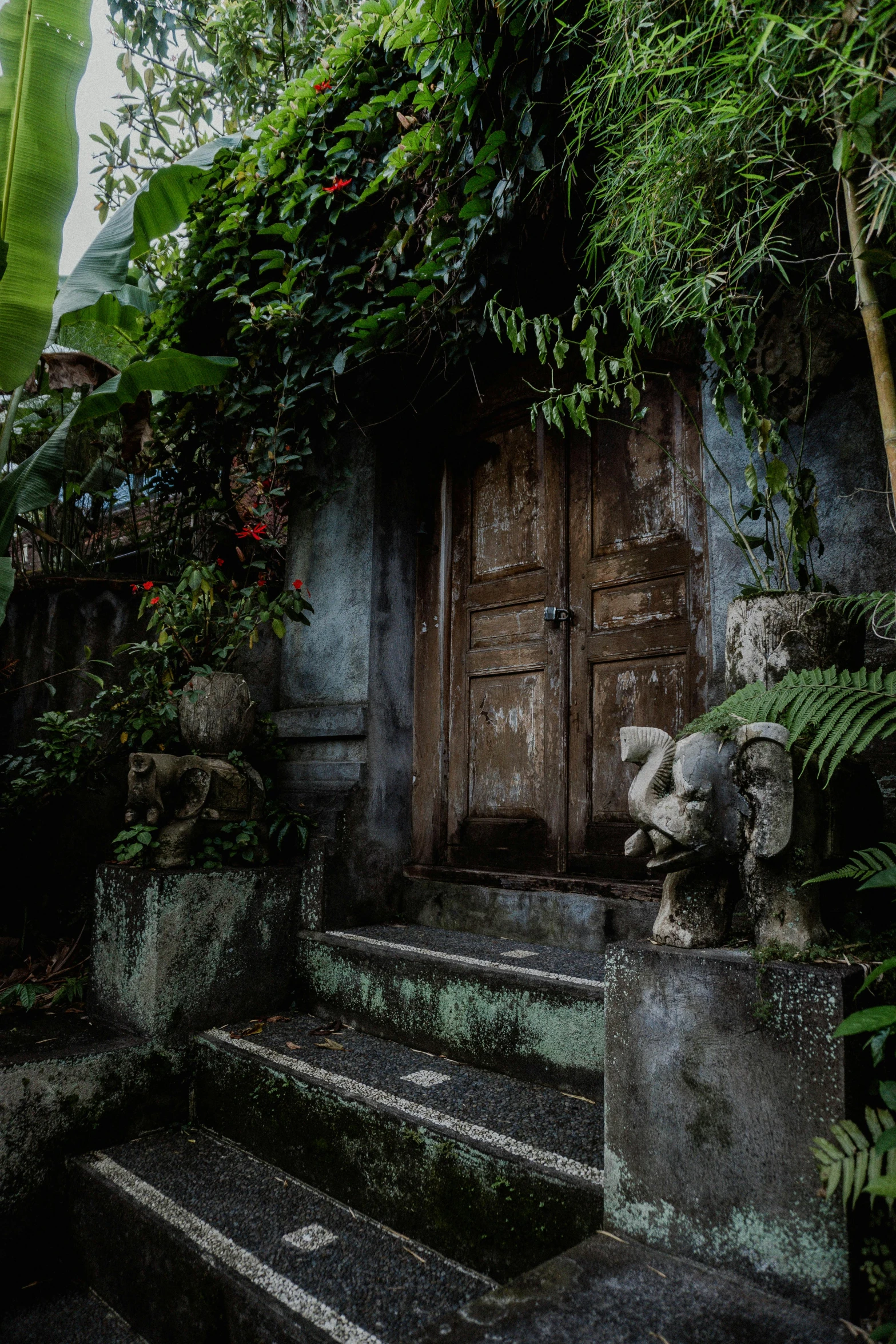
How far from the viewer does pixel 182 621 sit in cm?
382

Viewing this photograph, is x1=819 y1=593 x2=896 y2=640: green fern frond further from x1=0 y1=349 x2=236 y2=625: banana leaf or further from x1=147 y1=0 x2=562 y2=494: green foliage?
x1=0 y1=349 x2=236 y2=625: banana leaf

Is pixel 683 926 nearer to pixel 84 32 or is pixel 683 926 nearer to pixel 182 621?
pixel 182 621

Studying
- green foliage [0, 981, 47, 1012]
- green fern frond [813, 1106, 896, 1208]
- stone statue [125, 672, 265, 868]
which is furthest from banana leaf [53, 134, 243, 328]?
green fern frond [813, 1106, 896, 1208]

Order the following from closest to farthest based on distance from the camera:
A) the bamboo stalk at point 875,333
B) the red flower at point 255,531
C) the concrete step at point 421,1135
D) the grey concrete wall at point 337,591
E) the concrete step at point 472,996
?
the bamboo stalk at point 875,333, the concrete step at point 421,1135, the concrete step at point 472,996, the grey concrete wall at point 337,591, the red flower at point 255,531

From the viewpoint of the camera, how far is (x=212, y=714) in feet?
11.7

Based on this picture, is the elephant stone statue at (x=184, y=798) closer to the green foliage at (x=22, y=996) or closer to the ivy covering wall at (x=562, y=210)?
the green foliage at (x=22, y=996)

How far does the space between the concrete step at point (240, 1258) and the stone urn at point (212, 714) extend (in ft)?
5.20

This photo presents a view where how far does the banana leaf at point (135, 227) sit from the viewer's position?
406cm

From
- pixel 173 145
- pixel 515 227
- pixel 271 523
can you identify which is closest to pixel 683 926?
pixel 515 227

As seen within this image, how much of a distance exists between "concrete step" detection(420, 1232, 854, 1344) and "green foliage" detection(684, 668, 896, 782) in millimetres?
962

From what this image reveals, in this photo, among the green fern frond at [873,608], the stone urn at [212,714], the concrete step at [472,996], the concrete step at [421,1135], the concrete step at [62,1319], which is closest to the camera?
the green fern frond at [873,608]

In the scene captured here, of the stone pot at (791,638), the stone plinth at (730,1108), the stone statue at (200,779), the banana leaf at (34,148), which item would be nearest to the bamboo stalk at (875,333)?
the stone pot at (791,638)

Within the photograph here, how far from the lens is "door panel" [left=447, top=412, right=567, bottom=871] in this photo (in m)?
3.69

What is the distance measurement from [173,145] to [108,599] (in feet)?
14.7
